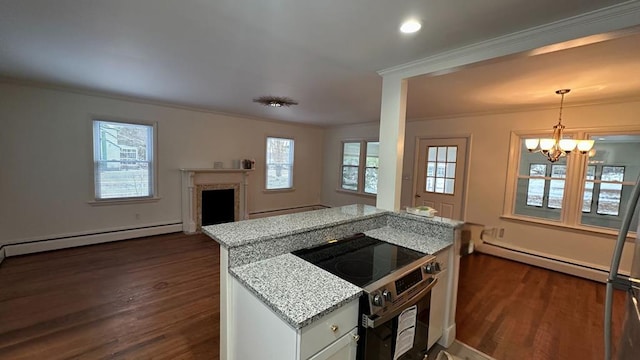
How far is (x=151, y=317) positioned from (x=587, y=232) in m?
5.50

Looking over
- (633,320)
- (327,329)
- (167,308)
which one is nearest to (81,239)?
(167,308)

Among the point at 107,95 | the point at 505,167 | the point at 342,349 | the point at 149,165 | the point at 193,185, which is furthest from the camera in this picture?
the point at 193,185

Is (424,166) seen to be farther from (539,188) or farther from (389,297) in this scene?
(389,297)

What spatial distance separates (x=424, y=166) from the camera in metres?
5.49

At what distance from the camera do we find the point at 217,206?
5703 millimetres

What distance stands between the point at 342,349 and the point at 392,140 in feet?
6.05

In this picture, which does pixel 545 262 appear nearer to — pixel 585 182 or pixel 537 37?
pixel 585 182

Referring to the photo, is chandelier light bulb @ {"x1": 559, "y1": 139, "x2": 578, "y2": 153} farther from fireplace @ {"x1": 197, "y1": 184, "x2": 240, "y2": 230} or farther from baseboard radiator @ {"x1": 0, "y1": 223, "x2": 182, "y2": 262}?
baseboard radiator @ {"x1": 0, "y1": 223, "x2": 182, "y2": 262}

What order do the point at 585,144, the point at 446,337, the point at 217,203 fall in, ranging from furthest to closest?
the point at 217,203, the point at 585,144, the point at 446,337

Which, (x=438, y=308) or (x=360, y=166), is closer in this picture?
(x=438, y=308)

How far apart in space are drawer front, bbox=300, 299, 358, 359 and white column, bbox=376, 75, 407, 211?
1.46 metres

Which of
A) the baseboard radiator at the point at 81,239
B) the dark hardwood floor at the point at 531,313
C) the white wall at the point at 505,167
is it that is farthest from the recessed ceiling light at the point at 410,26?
the baseboard radiator at the point at 81,239

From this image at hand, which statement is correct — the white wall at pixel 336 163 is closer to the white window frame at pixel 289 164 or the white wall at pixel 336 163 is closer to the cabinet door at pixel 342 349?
the white window frame at pixel 289 164

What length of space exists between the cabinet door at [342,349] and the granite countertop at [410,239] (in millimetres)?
884
